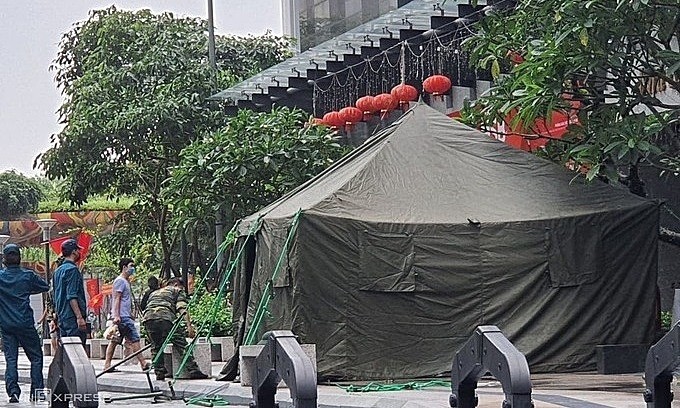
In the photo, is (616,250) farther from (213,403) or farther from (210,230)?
(210,230)

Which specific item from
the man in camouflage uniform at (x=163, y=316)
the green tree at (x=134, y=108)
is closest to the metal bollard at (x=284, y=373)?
the man in camouflage uniform at (x=163, y=316)

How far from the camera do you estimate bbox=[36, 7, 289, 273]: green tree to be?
29984 mm

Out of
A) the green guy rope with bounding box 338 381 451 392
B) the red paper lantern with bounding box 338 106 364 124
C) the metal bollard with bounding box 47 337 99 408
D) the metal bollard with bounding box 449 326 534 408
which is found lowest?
the green guy rope with bounding box 338 381 451 392

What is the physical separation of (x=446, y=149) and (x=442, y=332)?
271 cm

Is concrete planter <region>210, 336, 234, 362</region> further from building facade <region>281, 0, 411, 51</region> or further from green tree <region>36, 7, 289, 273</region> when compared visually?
building facade <region>281, 0, 411, 51</region>

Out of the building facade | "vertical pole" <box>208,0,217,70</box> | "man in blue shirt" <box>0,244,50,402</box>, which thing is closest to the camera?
"man in blue shirt" <box>0,244,50,402</box>

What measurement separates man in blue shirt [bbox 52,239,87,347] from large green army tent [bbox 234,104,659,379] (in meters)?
2.33

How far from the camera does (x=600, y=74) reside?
16.1 meters

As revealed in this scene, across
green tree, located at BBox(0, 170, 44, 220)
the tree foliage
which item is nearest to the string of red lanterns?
the tree foliage

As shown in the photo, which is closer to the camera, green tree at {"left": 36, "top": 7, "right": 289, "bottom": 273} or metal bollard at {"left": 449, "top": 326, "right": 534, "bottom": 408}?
metal bollard at {"left": 449, "top": 326, "right": 534, "bottom": 408}

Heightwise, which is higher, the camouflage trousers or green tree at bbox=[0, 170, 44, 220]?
the camouflage trousers

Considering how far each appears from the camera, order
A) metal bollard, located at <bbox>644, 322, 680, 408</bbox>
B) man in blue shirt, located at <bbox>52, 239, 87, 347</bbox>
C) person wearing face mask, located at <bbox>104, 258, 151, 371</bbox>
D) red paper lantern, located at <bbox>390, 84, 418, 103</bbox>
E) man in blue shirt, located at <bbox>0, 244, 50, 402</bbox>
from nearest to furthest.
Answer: metal bollard, located at <bbox>644, 322, 680, 408</bbox> → man in blue shirt, located at <bbox>0, 244, 50, 402</bbox> → man in blue shirt, located at <bbox>52, 239, 87, 347</bbox> → person wearing face mask, located at <bbox>104, 258, 151, 371</bbox> → red paper lantern, located at <bbox>390, 84, 418, 103</bbox>

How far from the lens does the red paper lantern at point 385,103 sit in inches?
1017

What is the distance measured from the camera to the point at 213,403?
598 inches
